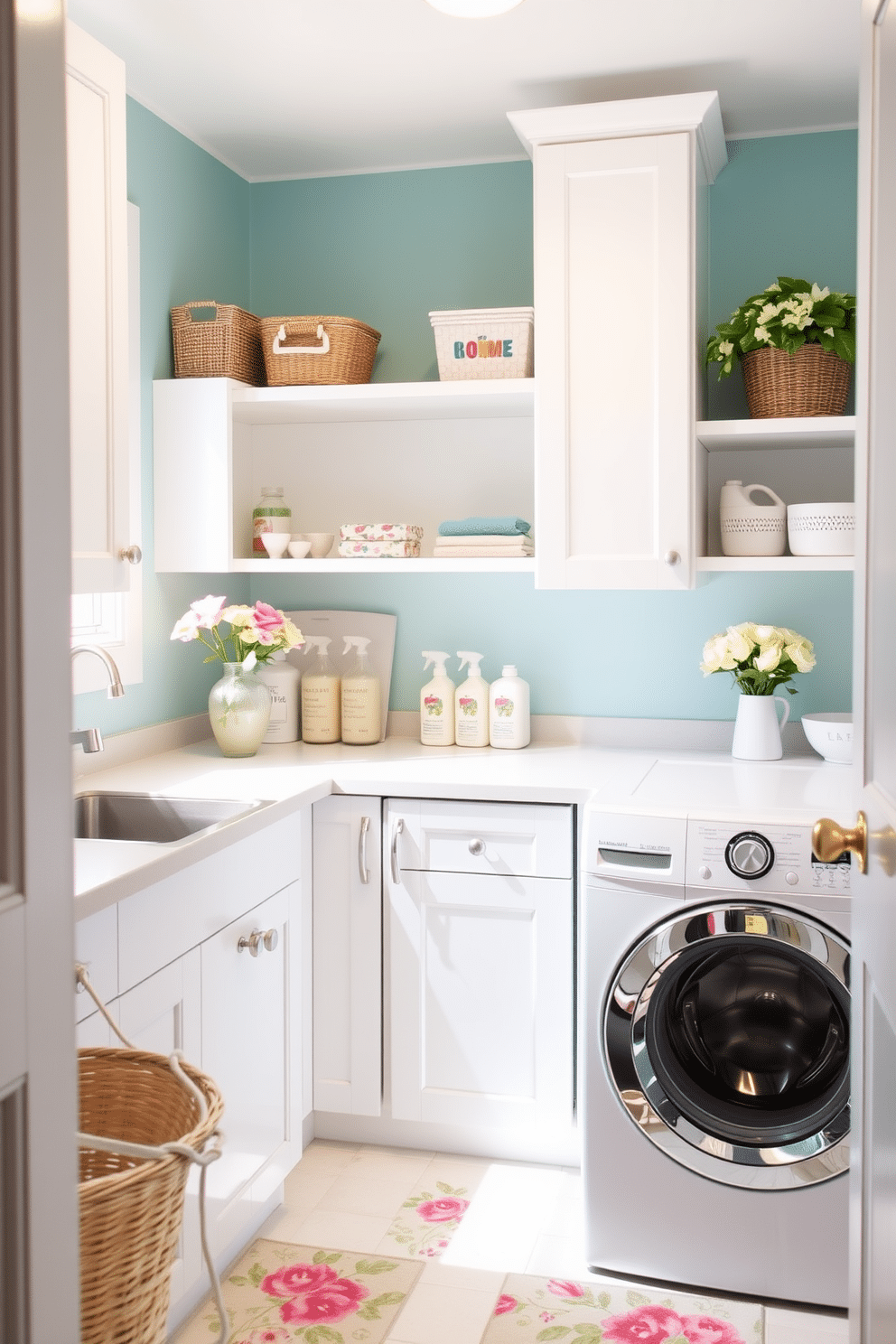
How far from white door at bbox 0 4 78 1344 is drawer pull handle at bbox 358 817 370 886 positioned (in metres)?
1.71

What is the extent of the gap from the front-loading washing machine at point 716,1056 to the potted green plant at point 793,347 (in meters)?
1.01

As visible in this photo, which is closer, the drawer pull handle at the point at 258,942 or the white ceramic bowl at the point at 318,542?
the drawer pull handle at the point at 258,942

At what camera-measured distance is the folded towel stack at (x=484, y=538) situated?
2.79 meters

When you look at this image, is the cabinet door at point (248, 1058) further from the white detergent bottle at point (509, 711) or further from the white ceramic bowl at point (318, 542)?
the white ceramic bowl at point (318, 542)

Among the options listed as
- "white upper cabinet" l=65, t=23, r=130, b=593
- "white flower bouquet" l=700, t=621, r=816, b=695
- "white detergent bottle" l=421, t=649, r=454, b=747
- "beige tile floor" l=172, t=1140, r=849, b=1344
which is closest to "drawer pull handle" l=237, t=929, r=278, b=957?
"beige tile floor" l=172, t=1140, r=849, b=1344

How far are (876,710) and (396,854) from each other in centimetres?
156

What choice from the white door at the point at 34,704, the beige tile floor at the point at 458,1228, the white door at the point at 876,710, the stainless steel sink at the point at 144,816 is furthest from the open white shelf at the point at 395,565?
the white door at the point at 34,704

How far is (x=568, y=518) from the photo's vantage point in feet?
8.82

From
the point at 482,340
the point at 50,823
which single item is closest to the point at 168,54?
the point at 482,340

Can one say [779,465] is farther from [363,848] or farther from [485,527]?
[363,848]

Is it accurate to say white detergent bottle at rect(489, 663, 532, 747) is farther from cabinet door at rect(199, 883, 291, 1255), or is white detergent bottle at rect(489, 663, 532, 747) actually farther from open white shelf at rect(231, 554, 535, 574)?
cabinet door at rect(199, 883, 291, 1255)

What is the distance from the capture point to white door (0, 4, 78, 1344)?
82 centimetres

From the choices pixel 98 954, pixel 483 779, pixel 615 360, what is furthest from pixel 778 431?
pixel 98 954

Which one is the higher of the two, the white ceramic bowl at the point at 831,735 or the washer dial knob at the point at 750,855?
the white ceramic bowl at the point at 831,735
